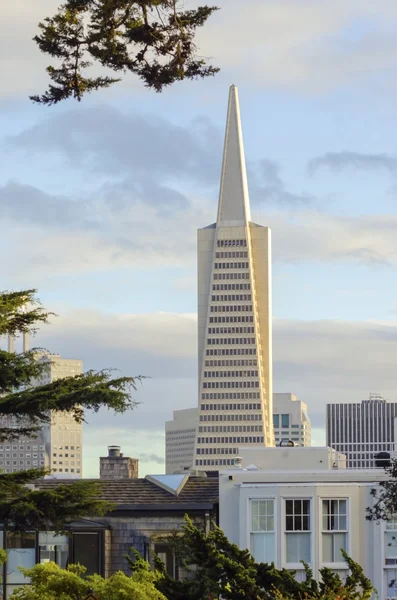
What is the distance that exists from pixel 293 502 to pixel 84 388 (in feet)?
46.8

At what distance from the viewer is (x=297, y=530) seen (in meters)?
51.7

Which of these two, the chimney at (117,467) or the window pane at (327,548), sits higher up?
the chimney at (117,467)

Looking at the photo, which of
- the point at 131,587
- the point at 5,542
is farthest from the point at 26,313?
the point at 5,542

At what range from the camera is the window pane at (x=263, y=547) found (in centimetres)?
5147

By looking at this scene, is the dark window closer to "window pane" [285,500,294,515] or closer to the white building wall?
the white building wall

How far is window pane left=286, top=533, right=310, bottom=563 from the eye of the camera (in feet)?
169

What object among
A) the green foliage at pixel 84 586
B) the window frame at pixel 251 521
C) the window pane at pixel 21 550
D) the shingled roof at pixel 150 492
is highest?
the shingled roof at pixel 150 492

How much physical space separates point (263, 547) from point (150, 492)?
4.88 m

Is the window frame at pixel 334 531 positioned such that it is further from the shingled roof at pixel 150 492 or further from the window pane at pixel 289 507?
the shingled roof at pixel 150 492

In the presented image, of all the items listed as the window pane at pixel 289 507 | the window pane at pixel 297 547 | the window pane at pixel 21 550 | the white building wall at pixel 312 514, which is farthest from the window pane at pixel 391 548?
the window pane at pixel 21 550

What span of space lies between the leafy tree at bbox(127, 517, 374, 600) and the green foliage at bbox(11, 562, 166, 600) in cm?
129

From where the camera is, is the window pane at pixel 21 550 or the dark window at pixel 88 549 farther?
the dark window at pixel 88 549

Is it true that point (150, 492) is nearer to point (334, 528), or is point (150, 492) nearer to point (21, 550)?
point (21, 550)

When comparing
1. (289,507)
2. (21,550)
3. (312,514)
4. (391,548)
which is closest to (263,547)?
(289,507)
